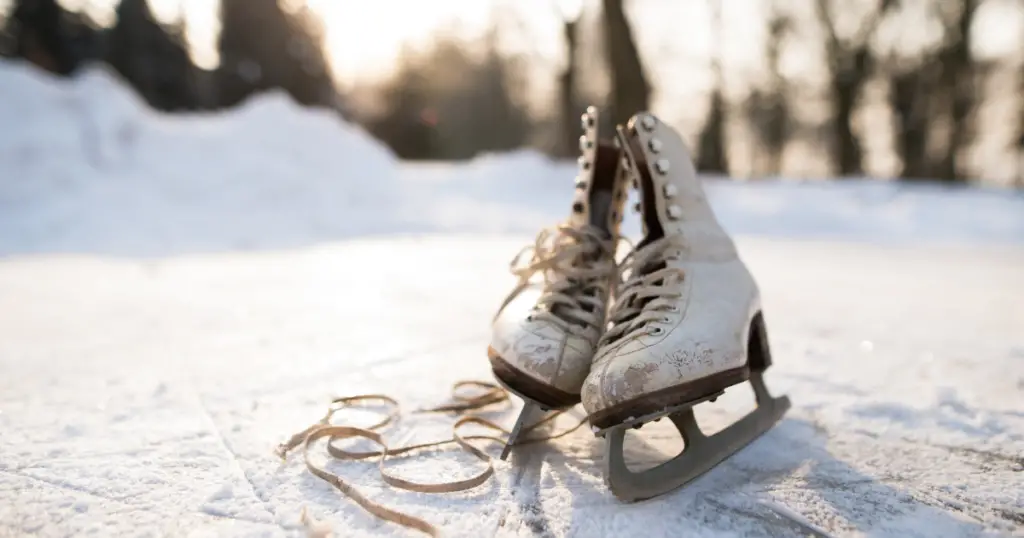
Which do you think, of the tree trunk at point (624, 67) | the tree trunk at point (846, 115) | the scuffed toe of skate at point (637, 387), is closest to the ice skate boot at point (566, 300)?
the scuffed toe of skate at point (637, 387)

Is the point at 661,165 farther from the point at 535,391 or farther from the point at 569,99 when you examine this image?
the point at 569,99

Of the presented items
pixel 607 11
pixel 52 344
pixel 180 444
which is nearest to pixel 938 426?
pixel 180 444

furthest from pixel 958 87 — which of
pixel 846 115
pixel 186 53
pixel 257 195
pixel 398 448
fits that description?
pixel 398 448

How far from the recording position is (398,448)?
1319 millimetres

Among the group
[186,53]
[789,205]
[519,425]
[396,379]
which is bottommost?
[789,205]

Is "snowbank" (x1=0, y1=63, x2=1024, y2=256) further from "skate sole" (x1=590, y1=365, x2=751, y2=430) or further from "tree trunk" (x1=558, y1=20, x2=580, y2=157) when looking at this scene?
"skate sole" (x1=590, y1=365, x2=751, y2=430)

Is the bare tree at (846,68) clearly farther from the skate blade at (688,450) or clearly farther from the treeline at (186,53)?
the skate blade at (688,450)

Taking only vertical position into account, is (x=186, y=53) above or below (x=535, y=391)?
above

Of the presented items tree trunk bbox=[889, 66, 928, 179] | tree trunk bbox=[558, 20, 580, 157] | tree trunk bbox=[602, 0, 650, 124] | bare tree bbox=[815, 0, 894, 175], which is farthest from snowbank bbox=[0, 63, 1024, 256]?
bare tree bbox=[815, 0, 894, 175]

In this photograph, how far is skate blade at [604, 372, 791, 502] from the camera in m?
1.12

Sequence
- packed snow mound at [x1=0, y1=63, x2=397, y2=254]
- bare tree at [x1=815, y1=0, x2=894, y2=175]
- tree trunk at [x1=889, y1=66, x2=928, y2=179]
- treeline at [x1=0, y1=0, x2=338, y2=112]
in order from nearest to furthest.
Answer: packed snow mound at [x1=0, y1=63, x2=397, y2=254] → treeline at [x1=0, y1=0, x2=338, y2=112] → tree trunk at [x1=889, y1=66, x2=928, y2=179] → bare tree at [x1=815, y1=0, x2=894, y2=175]

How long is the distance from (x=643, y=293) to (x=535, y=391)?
276mm

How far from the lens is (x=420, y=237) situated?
569 centimetres

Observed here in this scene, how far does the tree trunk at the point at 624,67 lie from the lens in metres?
8.84
